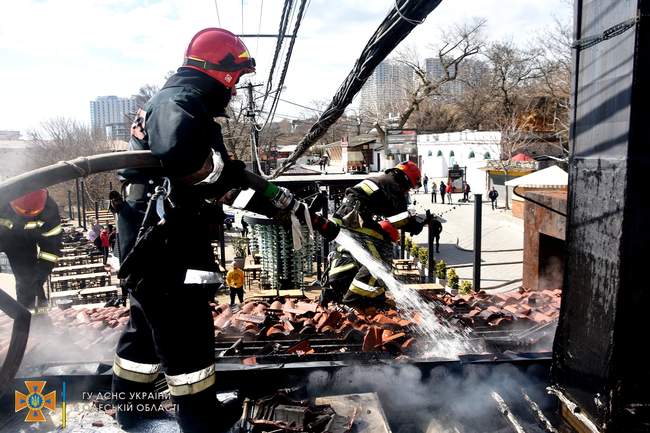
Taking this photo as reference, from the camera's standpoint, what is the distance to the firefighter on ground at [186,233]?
8.85 ft

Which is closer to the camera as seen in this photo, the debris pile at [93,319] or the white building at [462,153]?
the debris pile at [93,319]

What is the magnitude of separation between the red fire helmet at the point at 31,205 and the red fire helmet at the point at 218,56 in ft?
14.2

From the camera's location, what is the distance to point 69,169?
266 centimetres

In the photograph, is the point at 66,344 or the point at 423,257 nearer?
the point at 66,344

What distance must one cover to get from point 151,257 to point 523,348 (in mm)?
3142

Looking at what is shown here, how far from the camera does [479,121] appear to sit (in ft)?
199

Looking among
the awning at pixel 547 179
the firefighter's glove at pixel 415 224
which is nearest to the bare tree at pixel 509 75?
the awning at pixel 547 179

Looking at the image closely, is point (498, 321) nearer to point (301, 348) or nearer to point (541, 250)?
point (301, 348)

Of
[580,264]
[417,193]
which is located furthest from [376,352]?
[417,193]

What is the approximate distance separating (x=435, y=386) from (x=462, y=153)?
4059 cm

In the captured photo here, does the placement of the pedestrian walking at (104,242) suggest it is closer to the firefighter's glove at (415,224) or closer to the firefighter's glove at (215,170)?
the firefighter's glove at (415,224)

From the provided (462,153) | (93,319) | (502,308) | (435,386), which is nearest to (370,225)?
(502,308)

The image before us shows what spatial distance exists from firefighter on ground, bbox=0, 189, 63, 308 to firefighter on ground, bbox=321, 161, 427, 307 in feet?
11.6

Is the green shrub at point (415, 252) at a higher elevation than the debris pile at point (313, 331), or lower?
lower
